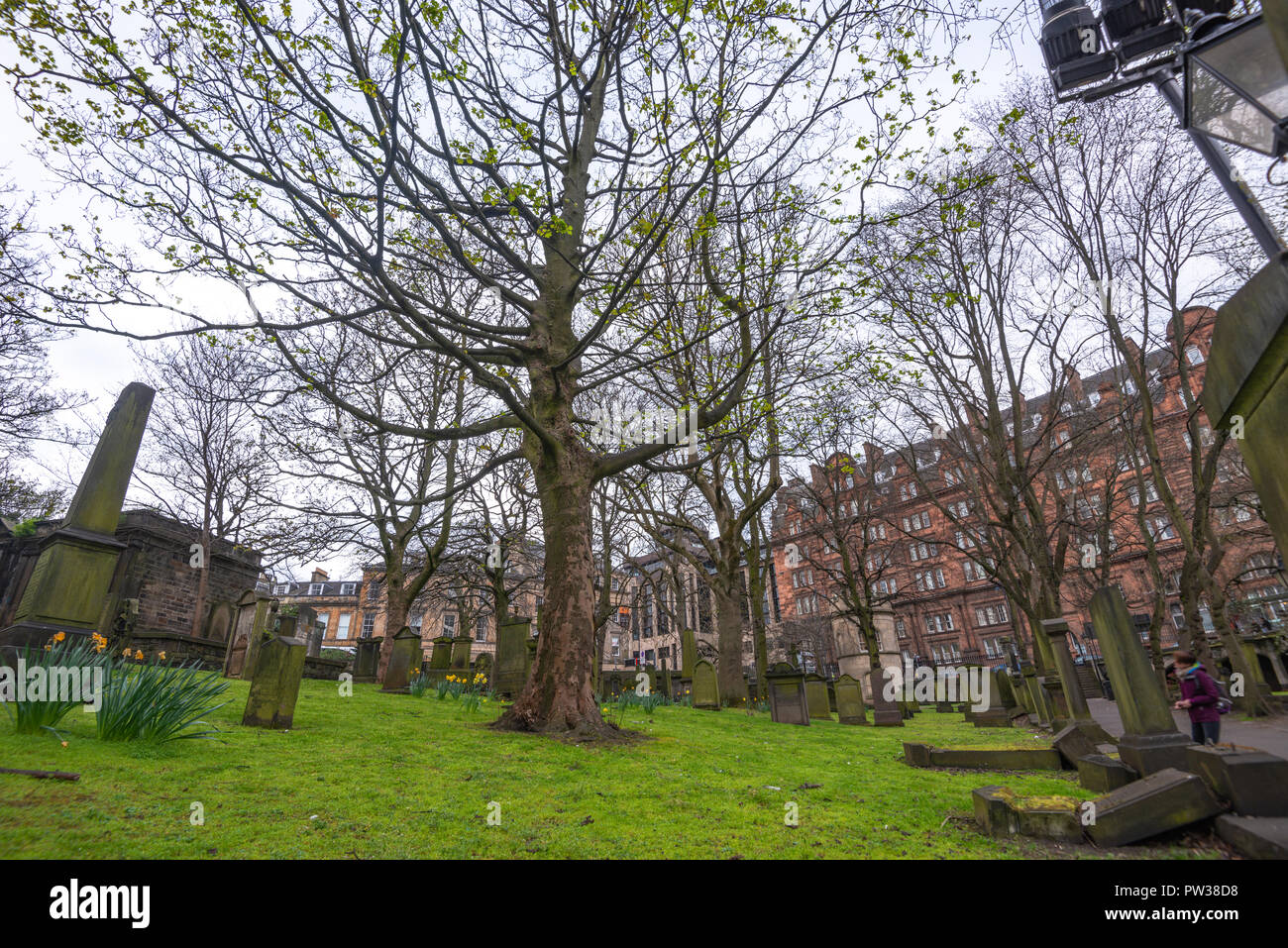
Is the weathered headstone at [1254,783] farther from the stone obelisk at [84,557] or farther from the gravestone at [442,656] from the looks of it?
the gravestone at [442,656]

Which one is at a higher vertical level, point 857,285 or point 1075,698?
point 857,285

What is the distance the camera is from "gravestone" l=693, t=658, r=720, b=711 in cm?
1321

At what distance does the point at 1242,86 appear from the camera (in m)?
2.38

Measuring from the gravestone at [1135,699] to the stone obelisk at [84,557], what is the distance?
10266 mm

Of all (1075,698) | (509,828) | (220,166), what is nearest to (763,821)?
(509,828)

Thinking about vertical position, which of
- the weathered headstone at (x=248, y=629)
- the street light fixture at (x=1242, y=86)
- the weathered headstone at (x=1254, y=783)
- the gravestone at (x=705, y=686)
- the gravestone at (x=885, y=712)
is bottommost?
the gravestone at (x=885, y=712)

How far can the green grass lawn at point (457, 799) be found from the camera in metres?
2.67

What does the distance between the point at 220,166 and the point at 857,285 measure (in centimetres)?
726

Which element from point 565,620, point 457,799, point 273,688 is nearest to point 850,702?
point 565,620

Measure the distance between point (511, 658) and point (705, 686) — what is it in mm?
5065

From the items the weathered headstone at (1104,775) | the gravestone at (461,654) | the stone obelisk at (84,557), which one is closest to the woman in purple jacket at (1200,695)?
the weathered headstone at (1104,775)

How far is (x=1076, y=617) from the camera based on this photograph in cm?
3622

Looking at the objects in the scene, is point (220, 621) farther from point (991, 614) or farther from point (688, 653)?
point (991, 614)
